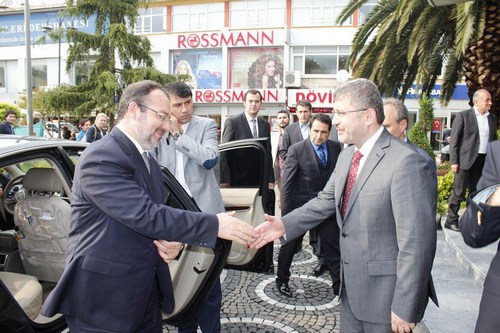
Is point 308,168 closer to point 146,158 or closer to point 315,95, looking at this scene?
point 146,158

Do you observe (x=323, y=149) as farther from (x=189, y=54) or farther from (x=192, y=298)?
(x=189, y=54)

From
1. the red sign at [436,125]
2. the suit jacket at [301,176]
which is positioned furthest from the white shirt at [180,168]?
the red sign at [436,125]

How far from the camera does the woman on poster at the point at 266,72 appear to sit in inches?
1129

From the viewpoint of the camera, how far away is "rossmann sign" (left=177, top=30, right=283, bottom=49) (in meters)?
28.2

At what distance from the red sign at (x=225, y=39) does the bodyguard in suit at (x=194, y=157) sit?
26172 mm

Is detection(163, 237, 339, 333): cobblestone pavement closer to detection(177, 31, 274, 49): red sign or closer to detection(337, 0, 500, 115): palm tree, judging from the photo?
detection(337, 0, 500, 115): palm tree

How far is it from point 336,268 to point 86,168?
3.11 metres

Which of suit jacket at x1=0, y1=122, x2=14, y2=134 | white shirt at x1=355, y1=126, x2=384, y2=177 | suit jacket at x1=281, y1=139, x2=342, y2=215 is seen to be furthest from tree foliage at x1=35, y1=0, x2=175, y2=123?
white shirt at x1=355, y1=126, x2=384, y2=177

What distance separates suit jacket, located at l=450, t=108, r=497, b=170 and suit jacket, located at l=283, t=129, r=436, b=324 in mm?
4355

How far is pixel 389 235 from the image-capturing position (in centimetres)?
206

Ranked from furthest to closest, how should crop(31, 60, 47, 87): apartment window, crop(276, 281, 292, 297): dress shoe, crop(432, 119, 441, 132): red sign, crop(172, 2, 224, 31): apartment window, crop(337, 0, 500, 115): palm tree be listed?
crop(31, 60, 47, 87): apartment window
crop(172, 2, 224, 31): apartment window
crop(432, 119, 441, 132): red sign
crop(337, 0, 500, 115): palm tree
crop(276, 281, 292, 297): dress shoe

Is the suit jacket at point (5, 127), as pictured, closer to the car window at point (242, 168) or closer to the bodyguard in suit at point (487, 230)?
the car window at point (242, 168)

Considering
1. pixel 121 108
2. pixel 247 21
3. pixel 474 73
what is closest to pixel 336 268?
pixel 121 108

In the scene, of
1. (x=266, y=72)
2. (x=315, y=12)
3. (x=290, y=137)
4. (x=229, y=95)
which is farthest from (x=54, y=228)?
(x=315, y=12)
